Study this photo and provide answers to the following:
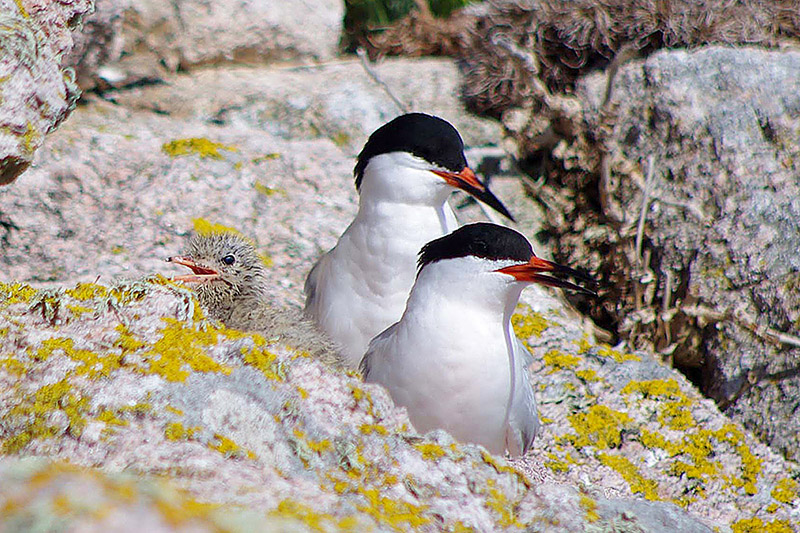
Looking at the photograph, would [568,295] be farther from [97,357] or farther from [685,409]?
[97,357]

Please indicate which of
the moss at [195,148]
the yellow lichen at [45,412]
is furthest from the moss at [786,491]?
the moss at [195,148]

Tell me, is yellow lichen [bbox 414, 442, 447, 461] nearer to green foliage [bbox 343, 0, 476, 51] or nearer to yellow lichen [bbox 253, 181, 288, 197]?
yellow lichen [bbox 253, 181, 288, 197]

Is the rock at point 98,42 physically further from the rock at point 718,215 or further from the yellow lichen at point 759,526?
the yellow lichen at point 759,526

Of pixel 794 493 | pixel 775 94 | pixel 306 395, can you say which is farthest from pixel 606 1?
pixel 306 395

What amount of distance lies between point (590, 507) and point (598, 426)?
5.71ft

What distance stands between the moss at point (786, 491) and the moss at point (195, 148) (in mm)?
3262

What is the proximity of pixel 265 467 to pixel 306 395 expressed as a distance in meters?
0.30

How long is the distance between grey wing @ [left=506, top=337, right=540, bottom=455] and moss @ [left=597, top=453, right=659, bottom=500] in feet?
1.36

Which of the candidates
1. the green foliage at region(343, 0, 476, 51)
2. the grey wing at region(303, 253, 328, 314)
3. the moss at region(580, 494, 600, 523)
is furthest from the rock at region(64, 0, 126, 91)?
the moss at region(580, 494, 600, 523)

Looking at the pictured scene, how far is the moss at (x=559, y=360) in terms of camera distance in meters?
4.03

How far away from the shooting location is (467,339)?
3.13 metres

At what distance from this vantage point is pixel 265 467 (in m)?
1.95

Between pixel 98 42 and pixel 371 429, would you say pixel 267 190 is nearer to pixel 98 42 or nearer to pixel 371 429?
pixel 98 42

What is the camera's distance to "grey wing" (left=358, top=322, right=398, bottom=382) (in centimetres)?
334
